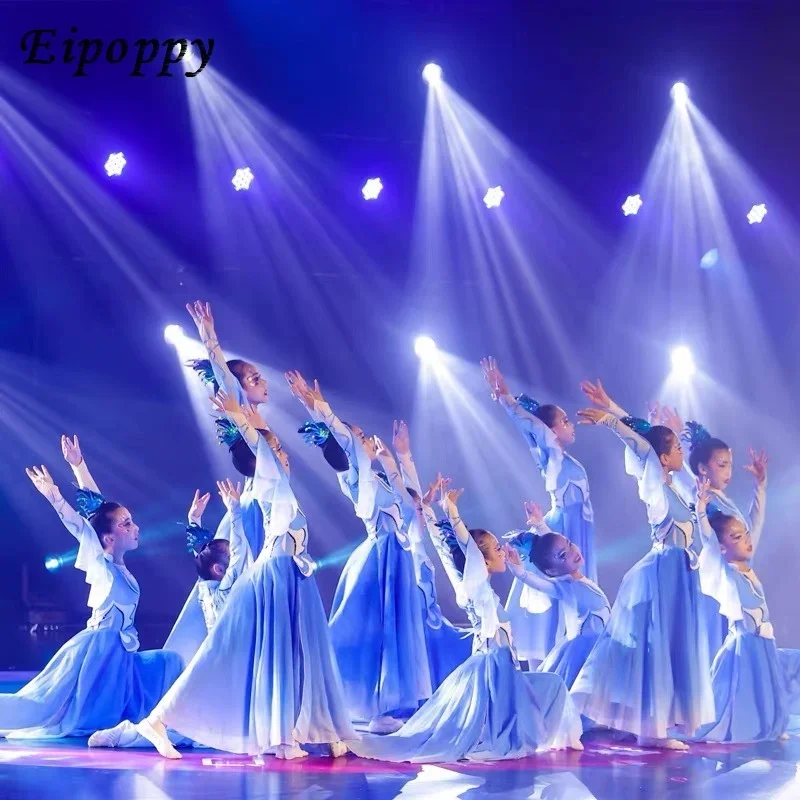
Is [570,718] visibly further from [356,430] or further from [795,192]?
[795,192]

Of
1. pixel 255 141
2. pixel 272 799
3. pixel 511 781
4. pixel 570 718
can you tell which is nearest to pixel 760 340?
pixel 255 141

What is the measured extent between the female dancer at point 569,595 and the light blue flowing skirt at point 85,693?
1.95 meters

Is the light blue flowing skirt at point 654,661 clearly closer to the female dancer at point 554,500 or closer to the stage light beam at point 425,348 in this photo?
the female dancer at point 554,500

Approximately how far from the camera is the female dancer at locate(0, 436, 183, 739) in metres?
5.78

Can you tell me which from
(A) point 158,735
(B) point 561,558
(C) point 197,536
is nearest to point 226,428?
(C) point 197,536

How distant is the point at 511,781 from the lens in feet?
14.8

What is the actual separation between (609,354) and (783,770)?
5478mm

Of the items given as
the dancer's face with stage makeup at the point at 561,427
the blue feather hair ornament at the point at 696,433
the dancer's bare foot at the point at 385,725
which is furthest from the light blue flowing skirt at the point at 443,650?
the blue feather hair ornament at the point at 696,433

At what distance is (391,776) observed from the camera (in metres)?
4.63

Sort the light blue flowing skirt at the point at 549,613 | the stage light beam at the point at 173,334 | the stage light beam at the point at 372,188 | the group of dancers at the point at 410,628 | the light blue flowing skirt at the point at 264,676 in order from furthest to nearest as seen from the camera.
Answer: the stage light beam at the point at 173,334, the stage light beam at the point at 372,188, the light blue flowing skirt at the point at 549,613, the group of dancers at the point at 410,628, the light blue flowing skirt at the point at 264,676

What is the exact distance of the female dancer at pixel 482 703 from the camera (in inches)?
197

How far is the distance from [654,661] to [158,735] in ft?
7.36

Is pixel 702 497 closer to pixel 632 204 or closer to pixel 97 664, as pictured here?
pixel 97 664

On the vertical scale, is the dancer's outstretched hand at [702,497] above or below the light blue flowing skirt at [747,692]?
above
